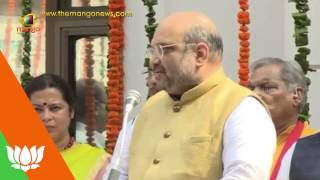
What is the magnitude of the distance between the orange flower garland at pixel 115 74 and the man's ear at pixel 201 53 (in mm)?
2248

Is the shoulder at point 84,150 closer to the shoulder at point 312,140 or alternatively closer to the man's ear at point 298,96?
the man's ear at point 298,96

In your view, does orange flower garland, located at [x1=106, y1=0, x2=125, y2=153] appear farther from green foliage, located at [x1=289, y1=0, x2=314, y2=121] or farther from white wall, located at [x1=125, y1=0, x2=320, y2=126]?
green foliage, located at [x1=289, y1=0, x2=314, y2=121]

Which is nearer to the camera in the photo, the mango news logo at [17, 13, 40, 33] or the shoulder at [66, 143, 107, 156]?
the shoulder at [66, 143, 107, 156]

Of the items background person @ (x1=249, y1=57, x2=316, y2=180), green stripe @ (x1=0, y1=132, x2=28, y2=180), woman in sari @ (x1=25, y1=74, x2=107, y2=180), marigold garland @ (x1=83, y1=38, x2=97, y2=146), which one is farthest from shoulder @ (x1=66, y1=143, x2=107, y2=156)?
marigold garland @ (x1=83, y1=38, x2=97, y2=146)

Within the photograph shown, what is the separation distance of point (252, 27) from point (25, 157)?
1953mm

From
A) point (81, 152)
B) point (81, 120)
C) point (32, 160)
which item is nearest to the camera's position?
point (32, 160)

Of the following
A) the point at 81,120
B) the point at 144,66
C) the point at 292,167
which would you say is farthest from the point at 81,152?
the point at 81,120

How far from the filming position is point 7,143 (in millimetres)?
2809

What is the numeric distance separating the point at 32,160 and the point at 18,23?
249cm

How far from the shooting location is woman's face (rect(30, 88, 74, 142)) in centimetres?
327

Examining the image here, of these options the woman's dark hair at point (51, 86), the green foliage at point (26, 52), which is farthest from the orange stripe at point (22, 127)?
the green foliage at point (26, 52)

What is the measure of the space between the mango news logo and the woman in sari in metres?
1.67

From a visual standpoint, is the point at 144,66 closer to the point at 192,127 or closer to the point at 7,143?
the point at 7,143

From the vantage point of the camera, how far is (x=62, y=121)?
329cm
